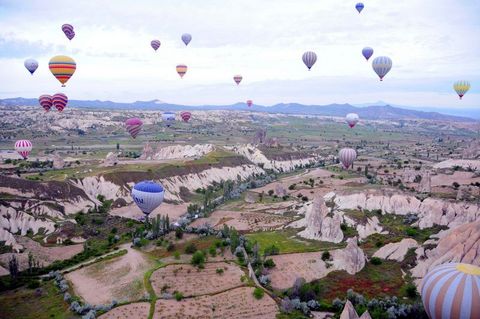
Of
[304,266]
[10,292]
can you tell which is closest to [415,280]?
[304,266]

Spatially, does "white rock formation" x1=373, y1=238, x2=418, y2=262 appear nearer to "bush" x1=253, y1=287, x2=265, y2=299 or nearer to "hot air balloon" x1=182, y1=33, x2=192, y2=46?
"bush" x1=253, y1=287, x2=265, y2=299

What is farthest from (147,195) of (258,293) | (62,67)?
(62,67)

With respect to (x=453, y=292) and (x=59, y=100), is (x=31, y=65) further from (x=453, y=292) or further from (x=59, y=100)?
(x=453, y=292)

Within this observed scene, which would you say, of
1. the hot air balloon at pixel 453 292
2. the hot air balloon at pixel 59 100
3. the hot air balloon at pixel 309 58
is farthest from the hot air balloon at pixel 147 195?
the hot air balloon at pixel 309 58

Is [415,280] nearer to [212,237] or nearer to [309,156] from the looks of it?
[212,237]

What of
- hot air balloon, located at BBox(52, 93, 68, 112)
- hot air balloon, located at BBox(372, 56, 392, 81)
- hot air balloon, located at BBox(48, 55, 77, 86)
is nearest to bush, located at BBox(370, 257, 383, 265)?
hot air balloon, located at BBox(372, 56, 392, 81)

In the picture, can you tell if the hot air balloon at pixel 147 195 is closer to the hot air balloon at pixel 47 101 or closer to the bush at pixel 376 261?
the bush at pixel 376 261
